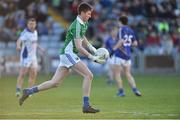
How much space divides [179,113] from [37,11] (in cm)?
2682

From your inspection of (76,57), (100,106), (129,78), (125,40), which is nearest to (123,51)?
(125,40)

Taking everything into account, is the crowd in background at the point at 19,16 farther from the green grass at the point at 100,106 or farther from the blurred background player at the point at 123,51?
the blurred background player at the point at 123,51

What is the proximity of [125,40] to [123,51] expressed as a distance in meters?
0.39

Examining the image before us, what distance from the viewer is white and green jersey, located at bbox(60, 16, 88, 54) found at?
52.0 ft

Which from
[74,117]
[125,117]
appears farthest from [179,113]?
[74,117]

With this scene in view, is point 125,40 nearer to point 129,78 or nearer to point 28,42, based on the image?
point 129,78

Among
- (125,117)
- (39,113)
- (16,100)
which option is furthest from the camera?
(16,100)

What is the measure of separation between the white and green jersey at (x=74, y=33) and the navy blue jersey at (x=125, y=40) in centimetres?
669

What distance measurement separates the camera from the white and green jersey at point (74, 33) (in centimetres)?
1586

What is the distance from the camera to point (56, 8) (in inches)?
1708

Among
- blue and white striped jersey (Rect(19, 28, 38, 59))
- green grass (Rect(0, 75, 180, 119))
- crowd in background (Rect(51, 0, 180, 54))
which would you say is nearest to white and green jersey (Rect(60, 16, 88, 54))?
green grass (Rect(0, 75, 180, 119))

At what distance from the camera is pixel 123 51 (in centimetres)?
2294

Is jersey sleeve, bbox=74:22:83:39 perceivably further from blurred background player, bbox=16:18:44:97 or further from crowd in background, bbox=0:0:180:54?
crowd in background, bbox=0:0:180:54

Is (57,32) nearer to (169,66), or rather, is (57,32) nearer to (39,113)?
(169,66)
